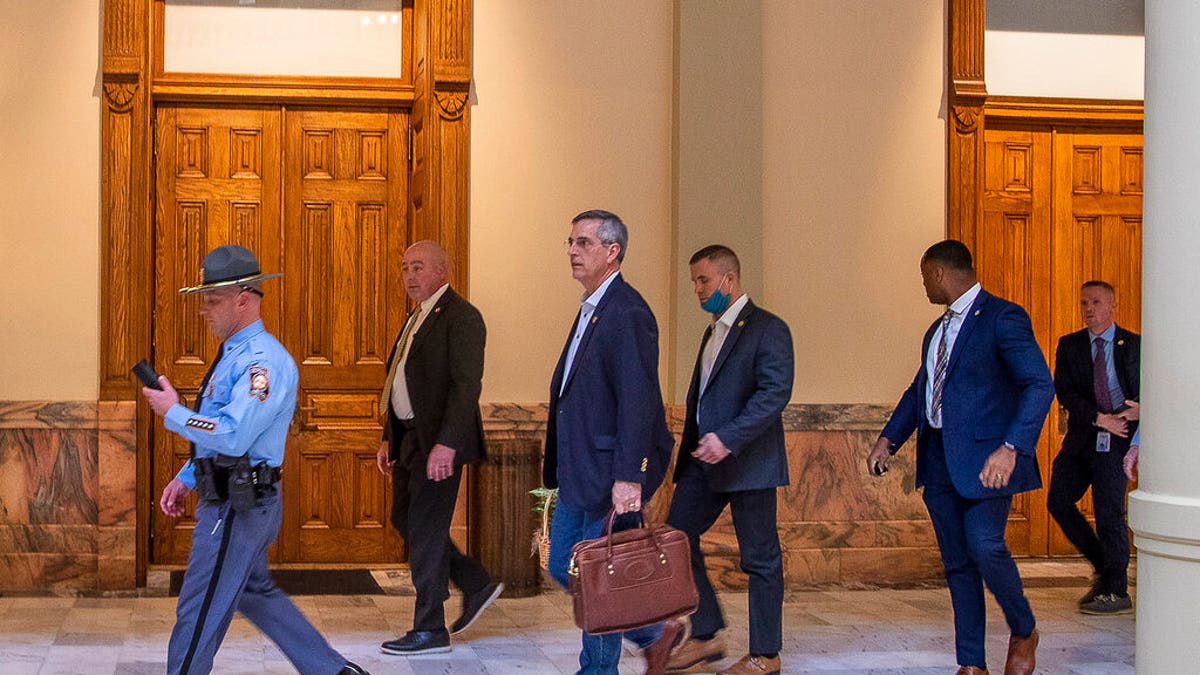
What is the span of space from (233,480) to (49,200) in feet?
12.4

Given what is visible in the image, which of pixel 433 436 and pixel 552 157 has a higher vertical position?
pixel 552 157

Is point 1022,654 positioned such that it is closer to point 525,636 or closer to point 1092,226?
point 525,636

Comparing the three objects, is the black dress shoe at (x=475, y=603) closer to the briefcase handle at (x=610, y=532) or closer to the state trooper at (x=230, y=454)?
the briefcase handle at (x=610, y=532)

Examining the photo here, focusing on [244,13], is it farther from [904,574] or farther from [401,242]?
[904,574]

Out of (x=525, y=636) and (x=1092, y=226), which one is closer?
(x=525, y=636)

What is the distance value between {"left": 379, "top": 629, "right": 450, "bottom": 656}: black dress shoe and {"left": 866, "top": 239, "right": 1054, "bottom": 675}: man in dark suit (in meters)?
2.13

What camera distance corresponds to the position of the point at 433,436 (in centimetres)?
671

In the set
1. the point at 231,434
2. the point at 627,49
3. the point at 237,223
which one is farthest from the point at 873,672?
the point at 237,223

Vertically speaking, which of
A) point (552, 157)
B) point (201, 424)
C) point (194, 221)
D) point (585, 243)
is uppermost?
point (552, 157)

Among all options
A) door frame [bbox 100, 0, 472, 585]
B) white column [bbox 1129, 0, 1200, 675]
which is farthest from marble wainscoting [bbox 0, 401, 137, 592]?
white column [bbox 1129, 0, 1200, 675]

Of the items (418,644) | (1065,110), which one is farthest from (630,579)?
(1065,110)

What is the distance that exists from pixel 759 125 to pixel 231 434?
176 inches

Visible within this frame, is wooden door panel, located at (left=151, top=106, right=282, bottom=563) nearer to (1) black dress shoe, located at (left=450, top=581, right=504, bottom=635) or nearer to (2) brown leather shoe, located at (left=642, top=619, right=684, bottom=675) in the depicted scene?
(1) black dress shoe, located at (left=450, top=581, right=504, bottom=635)

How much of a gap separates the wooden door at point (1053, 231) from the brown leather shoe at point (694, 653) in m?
3.83
